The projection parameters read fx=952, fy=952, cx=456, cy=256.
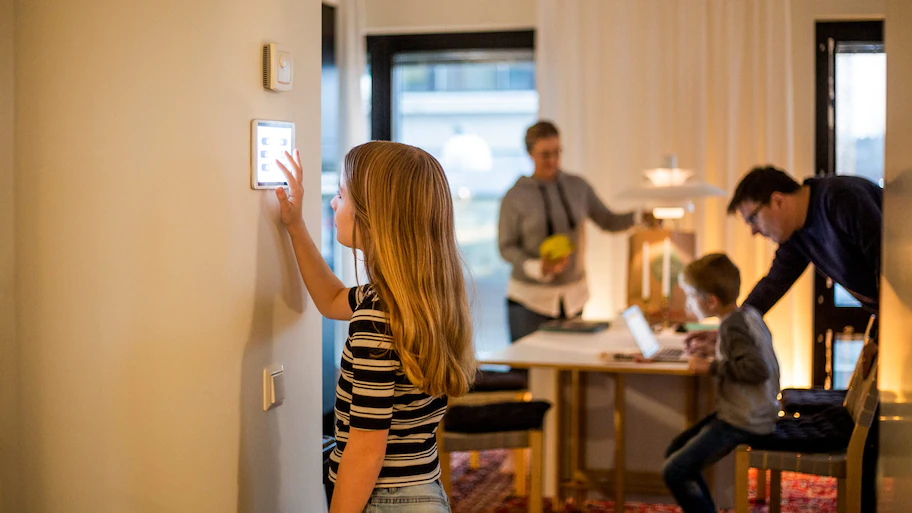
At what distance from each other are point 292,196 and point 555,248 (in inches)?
98.0

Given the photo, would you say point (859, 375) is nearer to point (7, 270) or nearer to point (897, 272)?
point (897, 272)

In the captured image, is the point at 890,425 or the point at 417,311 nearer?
the point at 417,311

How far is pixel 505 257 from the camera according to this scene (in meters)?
4.68

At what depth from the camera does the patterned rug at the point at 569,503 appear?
4.19 meters

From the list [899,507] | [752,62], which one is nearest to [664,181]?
[752,62]

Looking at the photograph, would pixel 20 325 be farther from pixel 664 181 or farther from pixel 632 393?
pixel 664 181

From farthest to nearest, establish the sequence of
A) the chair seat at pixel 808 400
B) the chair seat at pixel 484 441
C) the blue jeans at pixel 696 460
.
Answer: the chair seat at pixel 808 400 → the chair seat at pixel 484 441 → the blue jeans at pixel 696 460

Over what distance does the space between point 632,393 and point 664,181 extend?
1073mm

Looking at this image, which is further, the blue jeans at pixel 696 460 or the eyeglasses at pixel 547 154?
the eyeglasses at pixel 547 154

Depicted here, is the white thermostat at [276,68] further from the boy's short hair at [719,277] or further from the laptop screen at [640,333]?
the laptop screen at [640,333]

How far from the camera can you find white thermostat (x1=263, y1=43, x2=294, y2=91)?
2.03 metres

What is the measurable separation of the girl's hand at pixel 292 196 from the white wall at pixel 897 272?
134cm

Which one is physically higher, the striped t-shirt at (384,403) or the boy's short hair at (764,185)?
the boy's short hair at (764,185)

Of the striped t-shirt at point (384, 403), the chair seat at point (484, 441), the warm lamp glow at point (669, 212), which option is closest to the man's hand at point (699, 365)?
the chair seat at point (484, 441)
